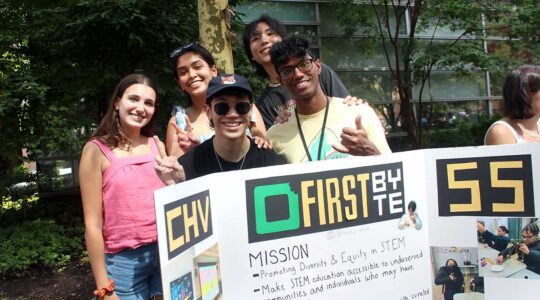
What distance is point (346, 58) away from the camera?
1223 centimetres

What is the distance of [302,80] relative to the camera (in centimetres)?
240

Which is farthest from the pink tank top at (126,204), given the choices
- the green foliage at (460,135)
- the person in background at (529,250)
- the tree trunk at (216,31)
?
the green foliage at (460,135)

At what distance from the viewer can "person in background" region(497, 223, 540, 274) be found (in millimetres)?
2059

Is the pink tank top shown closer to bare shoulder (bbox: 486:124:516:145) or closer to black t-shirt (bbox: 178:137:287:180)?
black t-shirt (bbox: 178:137:287:180)

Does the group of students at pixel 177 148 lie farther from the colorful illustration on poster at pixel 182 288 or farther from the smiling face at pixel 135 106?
the colorful illustration on poster at pixel 182 288

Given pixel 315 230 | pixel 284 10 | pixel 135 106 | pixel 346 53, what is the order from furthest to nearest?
pixel 346 53 < pixel 284 10 < pixel 135 106 < pixel 315 230

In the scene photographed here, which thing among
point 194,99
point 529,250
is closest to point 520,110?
point 529,250

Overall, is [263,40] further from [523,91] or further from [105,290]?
[105,290]

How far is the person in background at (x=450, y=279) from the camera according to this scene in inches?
83.2

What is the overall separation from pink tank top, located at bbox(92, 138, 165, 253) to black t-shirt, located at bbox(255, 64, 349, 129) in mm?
995

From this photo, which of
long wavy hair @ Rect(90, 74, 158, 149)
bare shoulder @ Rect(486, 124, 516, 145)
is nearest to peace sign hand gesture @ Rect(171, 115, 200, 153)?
long wavy hair @ Rect(90, 74, 158, 149)

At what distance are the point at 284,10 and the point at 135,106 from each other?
31.7 ft

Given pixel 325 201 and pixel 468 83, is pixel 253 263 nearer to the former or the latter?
pixel 325 201

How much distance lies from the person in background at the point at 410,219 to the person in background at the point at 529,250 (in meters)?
0.37
